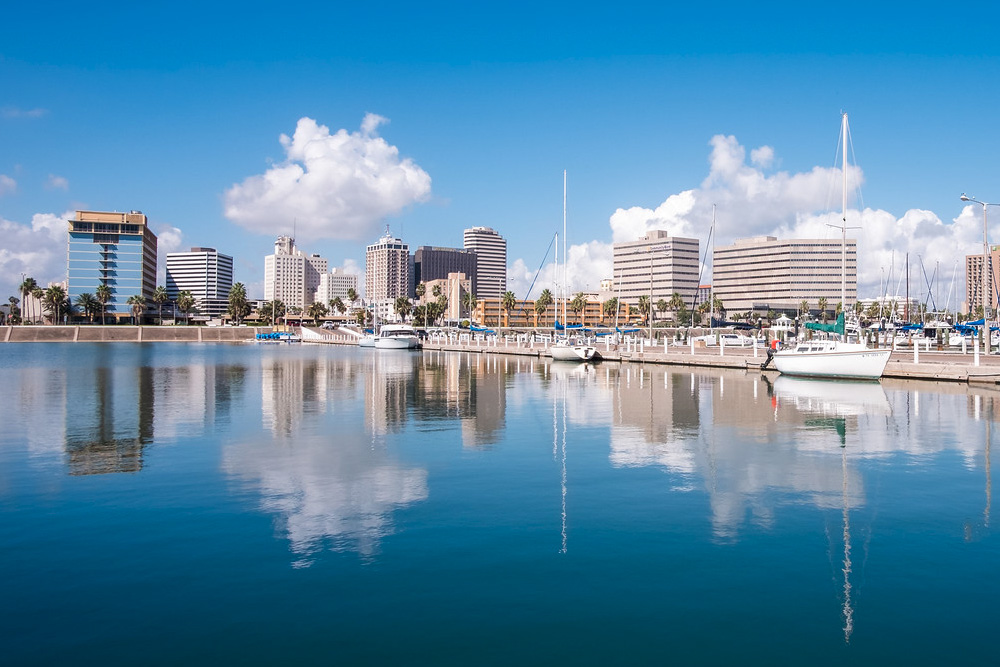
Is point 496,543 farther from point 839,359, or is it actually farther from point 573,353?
point 573,353

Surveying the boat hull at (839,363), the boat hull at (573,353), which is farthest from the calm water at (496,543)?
the boat hull at (573,353)

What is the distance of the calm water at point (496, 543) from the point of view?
31.3ft

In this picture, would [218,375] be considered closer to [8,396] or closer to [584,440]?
[8,396]

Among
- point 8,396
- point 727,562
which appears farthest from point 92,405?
point 727,562

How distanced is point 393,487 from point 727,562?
26.6ft

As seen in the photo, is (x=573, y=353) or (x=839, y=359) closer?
(x=839, y=359)

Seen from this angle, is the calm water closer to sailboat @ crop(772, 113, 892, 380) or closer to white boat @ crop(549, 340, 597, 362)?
sailboat @ crop(772, 113, 892, 380)

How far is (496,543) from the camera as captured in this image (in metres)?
13.3

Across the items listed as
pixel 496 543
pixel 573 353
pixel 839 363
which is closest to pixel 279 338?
pixel 573 353

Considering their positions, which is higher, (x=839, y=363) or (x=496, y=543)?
(x=839, y=363)

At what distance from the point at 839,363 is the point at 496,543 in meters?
42.2

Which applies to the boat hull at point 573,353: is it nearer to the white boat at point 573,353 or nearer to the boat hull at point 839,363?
the white boat at point 573,353

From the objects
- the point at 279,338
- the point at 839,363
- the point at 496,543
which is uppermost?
the point at 839,363

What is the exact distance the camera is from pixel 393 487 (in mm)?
17594
